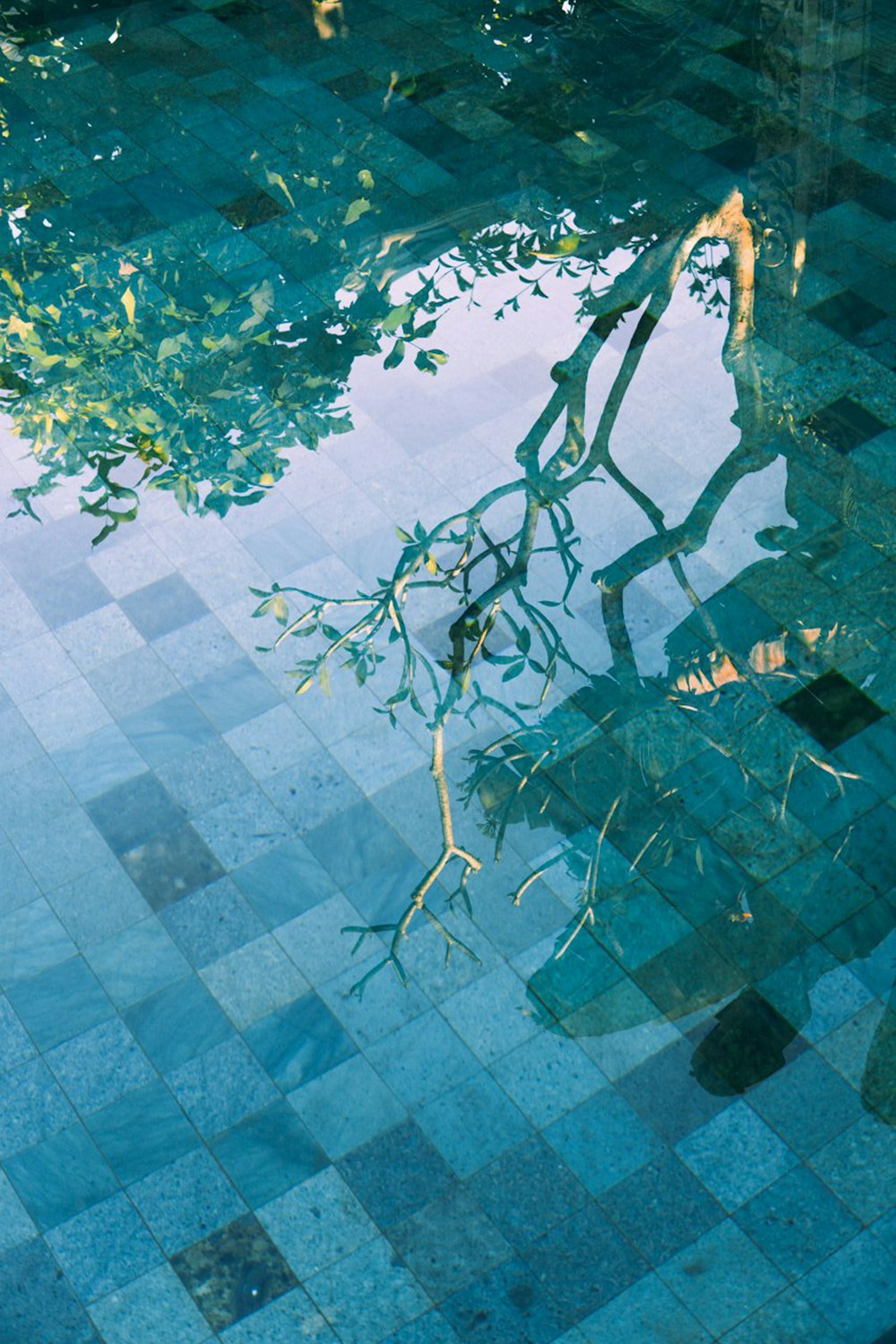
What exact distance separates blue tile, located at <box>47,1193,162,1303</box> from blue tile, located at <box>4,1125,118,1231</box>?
42mm

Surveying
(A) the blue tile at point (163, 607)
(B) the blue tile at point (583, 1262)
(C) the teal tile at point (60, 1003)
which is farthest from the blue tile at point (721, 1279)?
(A) the blue tile at point (163, 607)

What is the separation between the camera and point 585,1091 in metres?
4.70

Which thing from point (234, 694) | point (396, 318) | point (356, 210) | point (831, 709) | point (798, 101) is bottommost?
point (234, 694)

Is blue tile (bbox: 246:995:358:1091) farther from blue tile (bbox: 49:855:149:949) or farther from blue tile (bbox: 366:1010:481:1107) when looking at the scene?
blue tile (bbox: 49:855:149:949)

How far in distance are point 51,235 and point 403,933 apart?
191 inches

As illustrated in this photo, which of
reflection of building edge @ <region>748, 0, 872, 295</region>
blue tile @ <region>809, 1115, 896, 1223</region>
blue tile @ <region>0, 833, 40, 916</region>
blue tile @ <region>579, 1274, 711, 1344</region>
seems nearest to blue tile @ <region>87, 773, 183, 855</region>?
blue tile @ <region>0, 833, 40, 916</region>

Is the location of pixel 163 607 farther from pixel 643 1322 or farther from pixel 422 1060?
pixel 643 1322

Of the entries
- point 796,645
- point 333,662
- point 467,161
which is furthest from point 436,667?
point 467,161

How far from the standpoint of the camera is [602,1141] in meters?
4.59

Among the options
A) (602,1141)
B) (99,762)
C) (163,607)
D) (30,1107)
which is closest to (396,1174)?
(602,1141)

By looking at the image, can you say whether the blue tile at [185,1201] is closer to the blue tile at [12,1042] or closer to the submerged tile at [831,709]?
the blue tile at [12,1042]

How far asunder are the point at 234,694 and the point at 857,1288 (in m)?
3.10

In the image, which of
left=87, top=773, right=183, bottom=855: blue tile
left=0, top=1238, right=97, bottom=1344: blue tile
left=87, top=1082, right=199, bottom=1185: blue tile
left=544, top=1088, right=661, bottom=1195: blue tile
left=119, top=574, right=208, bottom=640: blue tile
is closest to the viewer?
left=0, top=1238, right=97, bottom=1344: blue tile

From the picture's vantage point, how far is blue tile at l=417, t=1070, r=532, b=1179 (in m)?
4.58
